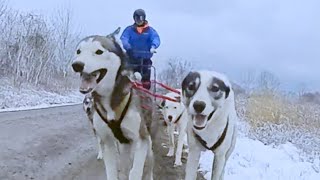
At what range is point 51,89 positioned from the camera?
4238 centimetres

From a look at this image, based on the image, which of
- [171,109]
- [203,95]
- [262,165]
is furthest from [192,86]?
[262,165]

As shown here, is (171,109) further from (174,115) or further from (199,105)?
(199,105)

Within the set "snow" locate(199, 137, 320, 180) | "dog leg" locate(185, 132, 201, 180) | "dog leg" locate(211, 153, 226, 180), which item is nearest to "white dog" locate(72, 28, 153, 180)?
"dog leg" locate(185, 132, 201, 180)

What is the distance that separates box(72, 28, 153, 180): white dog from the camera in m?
4.99

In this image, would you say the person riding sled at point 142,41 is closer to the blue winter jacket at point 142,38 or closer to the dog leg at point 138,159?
the blue winter jacket at point 142,38

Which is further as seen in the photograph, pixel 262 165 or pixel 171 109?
pixel 262 165

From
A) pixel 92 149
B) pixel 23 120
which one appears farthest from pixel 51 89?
pixel 92 149

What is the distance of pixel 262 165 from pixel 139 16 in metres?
3.94

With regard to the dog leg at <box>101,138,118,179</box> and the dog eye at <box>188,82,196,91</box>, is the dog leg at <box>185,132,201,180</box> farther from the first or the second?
the dog leg at <box>101,138,118,179</box>

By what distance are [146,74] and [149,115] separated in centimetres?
138

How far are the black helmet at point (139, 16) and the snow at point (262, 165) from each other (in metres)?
2.70

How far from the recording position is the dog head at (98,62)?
4.86 meters

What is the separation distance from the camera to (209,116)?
524cm

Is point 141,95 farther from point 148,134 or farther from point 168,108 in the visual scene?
point 168,108
